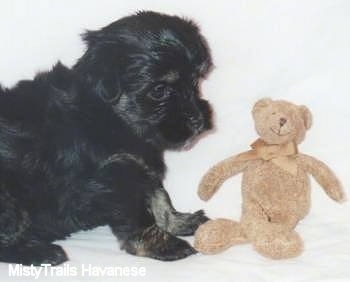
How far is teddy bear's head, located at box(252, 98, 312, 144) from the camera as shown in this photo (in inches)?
93.7

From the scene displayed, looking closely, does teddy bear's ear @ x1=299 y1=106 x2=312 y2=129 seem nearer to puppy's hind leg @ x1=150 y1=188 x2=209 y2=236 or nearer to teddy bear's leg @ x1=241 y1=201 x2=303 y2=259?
teddy bear's leg @ x1=241 y1=201 x2=303 y2=259

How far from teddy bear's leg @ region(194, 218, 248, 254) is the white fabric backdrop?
1.25ft

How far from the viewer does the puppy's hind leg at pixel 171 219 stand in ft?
8.26

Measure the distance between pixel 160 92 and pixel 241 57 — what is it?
0.64 metres

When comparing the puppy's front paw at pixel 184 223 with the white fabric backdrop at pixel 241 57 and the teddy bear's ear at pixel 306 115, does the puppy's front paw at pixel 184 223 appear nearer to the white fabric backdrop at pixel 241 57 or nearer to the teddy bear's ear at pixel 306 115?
the white fabric backdrop at pixel 241 57

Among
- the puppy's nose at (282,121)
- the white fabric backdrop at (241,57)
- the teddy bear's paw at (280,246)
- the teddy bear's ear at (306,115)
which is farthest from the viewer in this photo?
the white fabric backdrop at (241,57)

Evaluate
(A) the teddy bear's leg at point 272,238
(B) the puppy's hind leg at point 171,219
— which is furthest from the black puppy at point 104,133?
(A) the teddy bear's leg at point 272,238

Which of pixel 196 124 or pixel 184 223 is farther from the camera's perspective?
pixel 184 223

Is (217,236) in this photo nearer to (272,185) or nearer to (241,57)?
(272,185)

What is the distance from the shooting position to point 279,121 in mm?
2377

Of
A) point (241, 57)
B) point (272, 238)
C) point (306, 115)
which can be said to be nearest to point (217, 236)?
point (272, 238)

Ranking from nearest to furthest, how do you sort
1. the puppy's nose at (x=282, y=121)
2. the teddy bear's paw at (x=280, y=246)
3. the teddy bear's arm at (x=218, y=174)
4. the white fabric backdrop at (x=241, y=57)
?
the teddy bear's paw at (x=280, y=246), the puppy's nose at (x=282, y=121), the teddy bear's arm at (x=218, y=174), the white fabric backdrop at (x=241, y=57)

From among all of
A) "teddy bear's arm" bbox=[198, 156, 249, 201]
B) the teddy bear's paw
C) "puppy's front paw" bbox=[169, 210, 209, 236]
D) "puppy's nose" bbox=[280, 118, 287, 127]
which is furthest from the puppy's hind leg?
"puppy's nose" bbox=[280, 118, 287, 127]

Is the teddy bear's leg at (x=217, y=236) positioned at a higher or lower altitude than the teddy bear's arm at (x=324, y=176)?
lower
